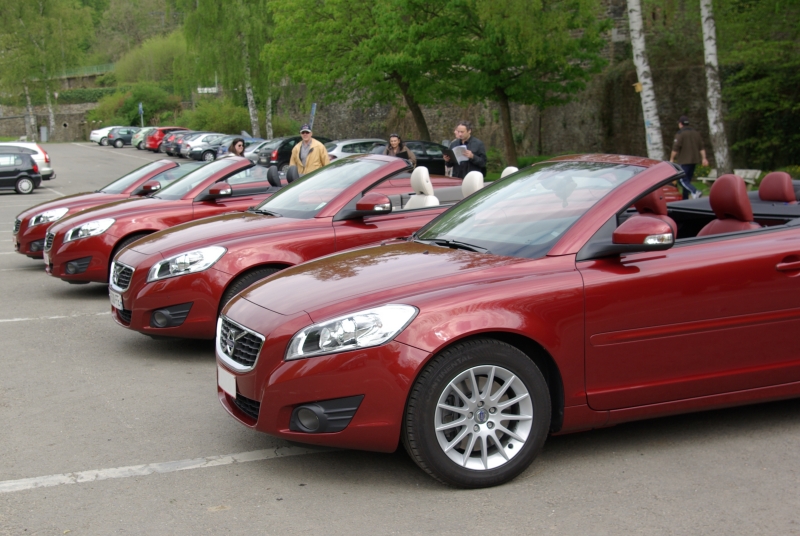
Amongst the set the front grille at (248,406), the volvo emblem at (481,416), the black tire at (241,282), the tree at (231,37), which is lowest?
the volvo emblem at (481,416)

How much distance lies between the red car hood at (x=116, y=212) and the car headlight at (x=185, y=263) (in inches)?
131

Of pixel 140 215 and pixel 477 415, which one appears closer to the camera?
pixel 477 415

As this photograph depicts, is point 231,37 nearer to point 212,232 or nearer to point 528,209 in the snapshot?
point 212,232

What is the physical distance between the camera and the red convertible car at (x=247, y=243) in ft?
22.6

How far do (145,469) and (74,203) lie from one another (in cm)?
883

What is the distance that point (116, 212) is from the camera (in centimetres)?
1017

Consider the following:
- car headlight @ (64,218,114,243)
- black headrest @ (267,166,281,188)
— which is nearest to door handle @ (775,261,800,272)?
black headrest @ (267,166,281,188)

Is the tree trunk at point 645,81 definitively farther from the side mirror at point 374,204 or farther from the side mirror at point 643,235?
the side mirror at point 643,235

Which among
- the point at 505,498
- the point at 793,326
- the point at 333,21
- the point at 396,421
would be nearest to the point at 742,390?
Result: the point at 793,326

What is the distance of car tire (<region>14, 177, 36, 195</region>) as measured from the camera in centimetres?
2897

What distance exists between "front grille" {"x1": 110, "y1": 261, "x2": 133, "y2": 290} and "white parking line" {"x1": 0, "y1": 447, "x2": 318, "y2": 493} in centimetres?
276

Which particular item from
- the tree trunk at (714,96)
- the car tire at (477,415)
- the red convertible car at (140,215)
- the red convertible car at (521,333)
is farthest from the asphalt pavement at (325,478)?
the tree trunk at (714,96)

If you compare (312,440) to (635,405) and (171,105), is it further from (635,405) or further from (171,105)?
(171,105)

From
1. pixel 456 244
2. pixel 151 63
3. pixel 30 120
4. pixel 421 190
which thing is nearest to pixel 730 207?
pixel 456 244
